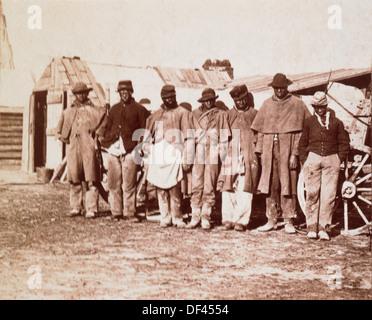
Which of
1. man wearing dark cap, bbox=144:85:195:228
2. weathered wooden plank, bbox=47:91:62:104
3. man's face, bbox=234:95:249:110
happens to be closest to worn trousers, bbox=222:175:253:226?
man wearing dark cap, bbox=144:85:195:228

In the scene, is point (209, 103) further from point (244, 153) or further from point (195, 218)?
point (195, 218)

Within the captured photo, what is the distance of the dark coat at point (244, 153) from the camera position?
7070mm

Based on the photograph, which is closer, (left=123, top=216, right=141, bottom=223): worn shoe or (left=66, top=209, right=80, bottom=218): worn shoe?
(left=123, top=216, right=141, bottom=223): worn shoe

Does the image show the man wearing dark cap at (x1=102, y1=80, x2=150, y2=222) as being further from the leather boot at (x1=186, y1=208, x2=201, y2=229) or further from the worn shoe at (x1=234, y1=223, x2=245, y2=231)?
the worn shoe at (x1=234, y1=223, x2=245, y2=231)

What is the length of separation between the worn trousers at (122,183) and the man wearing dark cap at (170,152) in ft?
1.21

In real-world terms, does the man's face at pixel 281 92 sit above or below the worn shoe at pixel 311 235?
above

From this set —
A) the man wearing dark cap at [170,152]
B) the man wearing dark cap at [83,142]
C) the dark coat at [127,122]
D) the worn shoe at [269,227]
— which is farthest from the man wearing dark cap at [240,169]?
the man wearing dark cap at [83,142]

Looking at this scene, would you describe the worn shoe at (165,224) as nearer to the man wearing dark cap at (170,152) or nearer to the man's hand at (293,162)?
the man wearing dark cap at (170,152)

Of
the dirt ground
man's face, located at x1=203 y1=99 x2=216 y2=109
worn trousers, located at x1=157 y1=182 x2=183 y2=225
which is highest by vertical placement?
man's face, located at x1=203 y1=99 x2=216 y2=109

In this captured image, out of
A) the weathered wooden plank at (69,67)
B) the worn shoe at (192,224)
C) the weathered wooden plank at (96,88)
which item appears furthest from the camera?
the weathered wooden plank at (69,67)

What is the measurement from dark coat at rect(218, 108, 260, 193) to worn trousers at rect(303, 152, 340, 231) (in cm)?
78

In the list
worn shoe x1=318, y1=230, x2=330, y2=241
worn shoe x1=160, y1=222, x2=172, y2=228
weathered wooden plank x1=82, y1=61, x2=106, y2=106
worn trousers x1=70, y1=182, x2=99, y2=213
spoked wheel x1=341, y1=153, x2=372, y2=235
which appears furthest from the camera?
weathered wooden plank x1=82, y1=61, x2=106, y2=106

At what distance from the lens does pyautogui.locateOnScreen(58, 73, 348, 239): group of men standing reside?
6809 millimetres

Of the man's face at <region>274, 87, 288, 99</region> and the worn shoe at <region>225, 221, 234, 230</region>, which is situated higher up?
the man's face at <region>274, 87, 288, 99</region>
